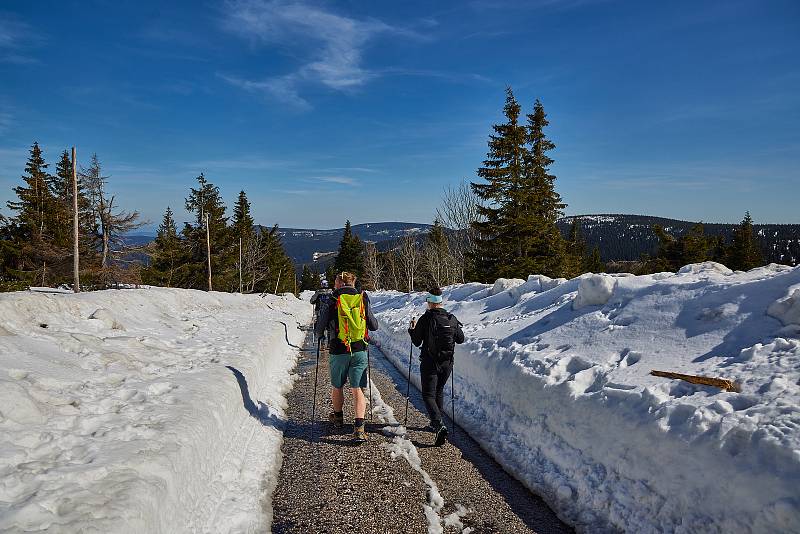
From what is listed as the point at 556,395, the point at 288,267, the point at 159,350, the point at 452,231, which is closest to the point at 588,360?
the point at 556,395

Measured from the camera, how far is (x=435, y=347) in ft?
20.8

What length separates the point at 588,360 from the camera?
6.27 metres

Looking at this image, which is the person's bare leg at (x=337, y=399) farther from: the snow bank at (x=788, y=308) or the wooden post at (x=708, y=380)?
the snow bank at (x=788, y=308)

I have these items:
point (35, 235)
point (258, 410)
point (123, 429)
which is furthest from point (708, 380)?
point (35, 235)

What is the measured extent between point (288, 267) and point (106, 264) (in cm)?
3848

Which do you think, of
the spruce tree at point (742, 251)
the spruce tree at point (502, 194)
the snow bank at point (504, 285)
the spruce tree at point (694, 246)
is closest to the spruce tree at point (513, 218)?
the spruce tree at point (502, 194)

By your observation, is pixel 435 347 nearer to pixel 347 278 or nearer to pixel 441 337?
pixel 441 337

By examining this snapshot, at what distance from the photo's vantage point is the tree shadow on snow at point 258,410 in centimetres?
684

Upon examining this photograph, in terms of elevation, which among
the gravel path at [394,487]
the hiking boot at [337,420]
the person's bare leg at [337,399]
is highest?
the person's bare leg at [337,399]

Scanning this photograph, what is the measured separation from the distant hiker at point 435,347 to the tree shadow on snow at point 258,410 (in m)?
2.39

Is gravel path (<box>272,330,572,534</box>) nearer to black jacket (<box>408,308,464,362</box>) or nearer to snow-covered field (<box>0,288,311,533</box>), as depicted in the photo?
snow-covered field (<box>0,288,311,533</box>)

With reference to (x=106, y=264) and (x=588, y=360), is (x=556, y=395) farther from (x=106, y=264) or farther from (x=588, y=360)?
(x=106, y=264)

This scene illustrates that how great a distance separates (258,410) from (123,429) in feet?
9.28

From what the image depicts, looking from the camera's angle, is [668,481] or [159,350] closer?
[668,481]
